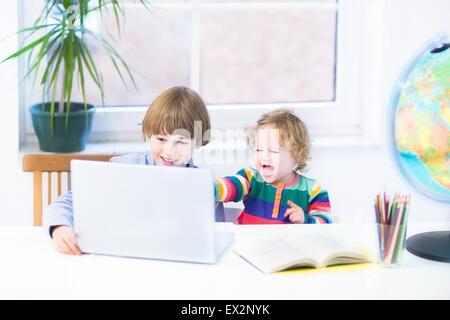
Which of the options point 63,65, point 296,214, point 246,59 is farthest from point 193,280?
point 246,59

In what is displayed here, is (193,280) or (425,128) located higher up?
(425,128)

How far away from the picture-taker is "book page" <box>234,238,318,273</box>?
1.79 m

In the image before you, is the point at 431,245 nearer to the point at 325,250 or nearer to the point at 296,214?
the point at 325,250

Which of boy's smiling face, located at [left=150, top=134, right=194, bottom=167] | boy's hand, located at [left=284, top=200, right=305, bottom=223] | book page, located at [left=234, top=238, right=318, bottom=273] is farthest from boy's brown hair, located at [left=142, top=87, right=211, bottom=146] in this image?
book page, located at [left=234, top=238, right=318, bottom=273]

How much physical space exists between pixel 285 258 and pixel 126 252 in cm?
34

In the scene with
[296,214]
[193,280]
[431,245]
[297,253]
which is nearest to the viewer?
[193,280]

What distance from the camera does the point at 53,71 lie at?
305 centimetres

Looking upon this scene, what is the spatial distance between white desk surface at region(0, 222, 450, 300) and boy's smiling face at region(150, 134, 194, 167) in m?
0.45

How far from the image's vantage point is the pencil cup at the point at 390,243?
5.89 ft

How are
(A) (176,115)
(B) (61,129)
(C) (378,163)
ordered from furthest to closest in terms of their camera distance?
(C) (378,163)
(B) (61,129)
(A) (176,115)

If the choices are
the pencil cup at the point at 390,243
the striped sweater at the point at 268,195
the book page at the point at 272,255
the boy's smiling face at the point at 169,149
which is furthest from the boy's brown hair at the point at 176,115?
the pencil cup at the point at 390,243

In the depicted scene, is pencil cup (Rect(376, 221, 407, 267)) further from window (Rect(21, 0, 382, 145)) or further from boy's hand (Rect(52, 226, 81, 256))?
window (Rect(21, 0, 382, 145))

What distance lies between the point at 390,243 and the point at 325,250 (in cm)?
14

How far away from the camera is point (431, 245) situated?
1938 millimetres
